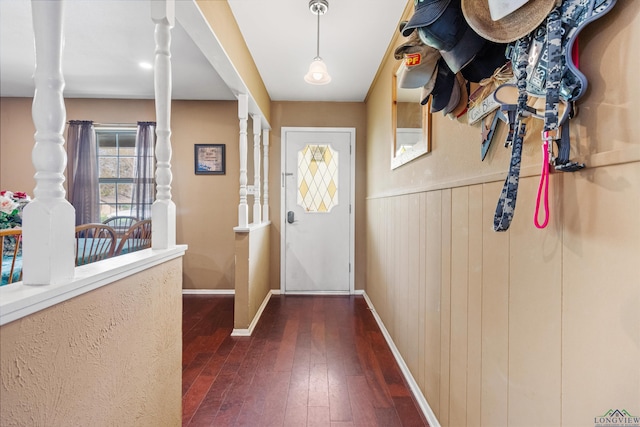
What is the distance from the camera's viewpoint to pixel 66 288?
692 millimetres

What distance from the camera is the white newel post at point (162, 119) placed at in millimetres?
1190

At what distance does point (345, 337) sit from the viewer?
2520 mm

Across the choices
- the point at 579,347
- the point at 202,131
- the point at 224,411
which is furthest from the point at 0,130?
the point at 579,347

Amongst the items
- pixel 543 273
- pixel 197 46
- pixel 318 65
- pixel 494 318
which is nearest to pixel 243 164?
pixel 197 46

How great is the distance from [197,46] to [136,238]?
181cm

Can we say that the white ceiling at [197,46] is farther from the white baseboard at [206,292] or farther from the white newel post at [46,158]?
the white baseboard at [206,292]

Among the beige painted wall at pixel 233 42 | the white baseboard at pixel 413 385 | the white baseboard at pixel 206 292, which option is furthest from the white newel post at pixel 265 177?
the white baseboard at pixel 413 385

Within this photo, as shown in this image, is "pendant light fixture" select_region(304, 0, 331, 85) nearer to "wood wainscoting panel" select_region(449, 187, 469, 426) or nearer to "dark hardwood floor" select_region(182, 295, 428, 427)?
"wood wainscoting panel" select_region(449, 187, 469, 426)

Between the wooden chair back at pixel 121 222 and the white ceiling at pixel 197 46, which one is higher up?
the white ceiling at pixel 197 46

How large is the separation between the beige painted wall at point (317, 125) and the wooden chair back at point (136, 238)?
4.57ft

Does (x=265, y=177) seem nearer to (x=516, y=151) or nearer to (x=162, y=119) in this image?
(x=162, y=119)

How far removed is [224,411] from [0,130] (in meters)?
4.34

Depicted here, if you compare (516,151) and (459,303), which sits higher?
(516,151)

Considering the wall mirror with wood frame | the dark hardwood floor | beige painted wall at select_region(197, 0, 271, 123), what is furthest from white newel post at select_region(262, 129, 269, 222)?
the wall mirror with wood frame
